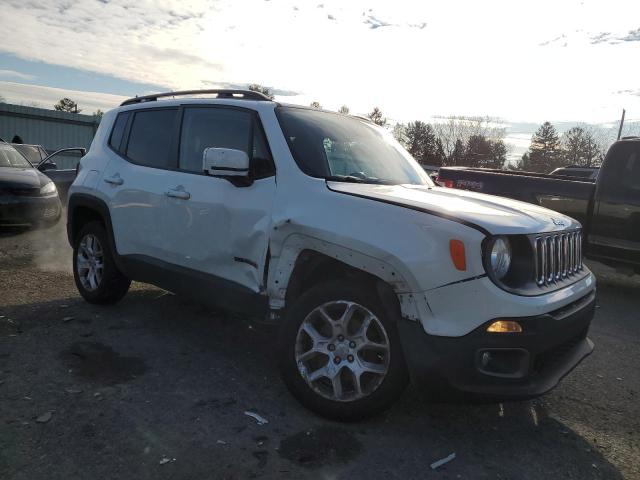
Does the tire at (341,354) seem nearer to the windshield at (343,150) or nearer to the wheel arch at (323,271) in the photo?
the wheel arch at (323,271)

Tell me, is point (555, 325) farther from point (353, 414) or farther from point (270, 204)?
point (270, 204)

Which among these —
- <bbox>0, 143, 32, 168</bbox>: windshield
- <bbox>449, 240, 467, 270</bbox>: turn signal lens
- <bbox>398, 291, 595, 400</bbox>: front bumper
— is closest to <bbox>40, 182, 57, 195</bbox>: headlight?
<bbox>0, 143, 32, 168</bbox>: windshield

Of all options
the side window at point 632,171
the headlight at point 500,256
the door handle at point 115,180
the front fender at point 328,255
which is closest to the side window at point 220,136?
the front fender at point 328,255

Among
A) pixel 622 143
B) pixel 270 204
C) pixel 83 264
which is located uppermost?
pixel 622 143

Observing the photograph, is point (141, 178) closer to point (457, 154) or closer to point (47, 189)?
point (47, 189)

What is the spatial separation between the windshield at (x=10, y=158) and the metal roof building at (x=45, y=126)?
24.4 m

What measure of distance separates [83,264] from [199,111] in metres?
2.10

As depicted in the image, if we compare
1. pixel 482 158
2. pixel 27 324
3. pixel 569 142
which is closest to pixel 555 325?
pixel 27 324

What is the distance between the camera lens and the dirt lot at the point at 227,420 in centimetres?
262

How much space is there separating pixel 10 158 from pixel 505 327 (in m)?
9.43

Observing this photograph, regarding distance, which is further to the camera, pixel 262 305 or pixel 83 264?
pixel 83 264

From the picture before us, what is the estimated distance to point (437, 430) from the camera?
10.0 ft

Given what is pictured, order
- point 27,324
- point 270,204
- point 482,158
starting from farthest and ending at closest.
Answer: point 482,158 → point 27,324 → point 270,204

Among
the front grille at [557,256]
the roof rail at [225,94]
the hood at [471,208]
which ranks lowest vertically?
the front grille at [557,256]
